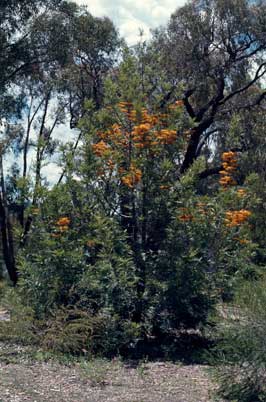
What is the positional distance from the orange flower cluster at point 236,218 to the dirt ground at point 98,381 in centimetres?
212

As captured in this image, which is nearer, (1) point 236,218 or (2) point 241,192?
(1) point 236,218

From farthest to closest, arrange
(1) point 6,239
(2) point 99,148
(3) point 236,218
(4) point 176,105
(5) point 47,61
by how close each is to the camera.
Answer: (1) point 6,239 → (5) point 47,61 → (4) point 176,105 → (2) point 99,148 → (3) point 236,218

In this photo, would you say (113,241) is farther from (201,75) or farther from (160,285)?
(201,75)

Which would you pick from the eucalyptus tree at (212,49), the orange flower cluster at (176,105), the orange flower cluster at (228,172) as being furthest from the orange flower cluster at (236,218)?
the eucalyptus tree at (212,49)

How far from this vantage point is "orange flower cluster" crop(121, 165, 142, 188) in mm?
11210

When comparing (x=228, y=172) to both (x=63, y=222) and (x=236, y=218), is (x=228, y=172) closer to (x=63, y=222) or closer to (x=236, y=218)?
(x=236, y=218)

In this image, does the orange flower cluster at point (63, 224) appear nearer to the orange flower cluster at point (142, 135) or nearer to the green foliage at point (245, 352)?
the orange flower cluster at point (142, 135)

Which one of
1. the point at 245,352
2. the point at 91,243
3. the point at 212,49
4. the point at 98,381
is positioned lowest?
the point at 98,381

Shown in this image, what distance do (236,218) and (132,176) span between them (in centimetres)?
162

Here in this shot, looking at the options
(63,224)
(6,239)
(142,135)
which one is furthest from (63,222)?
(6,239)

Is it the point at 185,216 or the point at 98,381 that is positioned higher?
the point at 185,216

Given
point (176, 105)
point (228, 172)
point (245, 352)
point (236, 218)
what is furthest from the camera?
point (228, 172)

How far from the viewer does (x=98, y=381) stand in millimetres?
8938

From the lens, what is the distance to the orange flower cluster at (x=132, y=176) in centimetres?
1121
